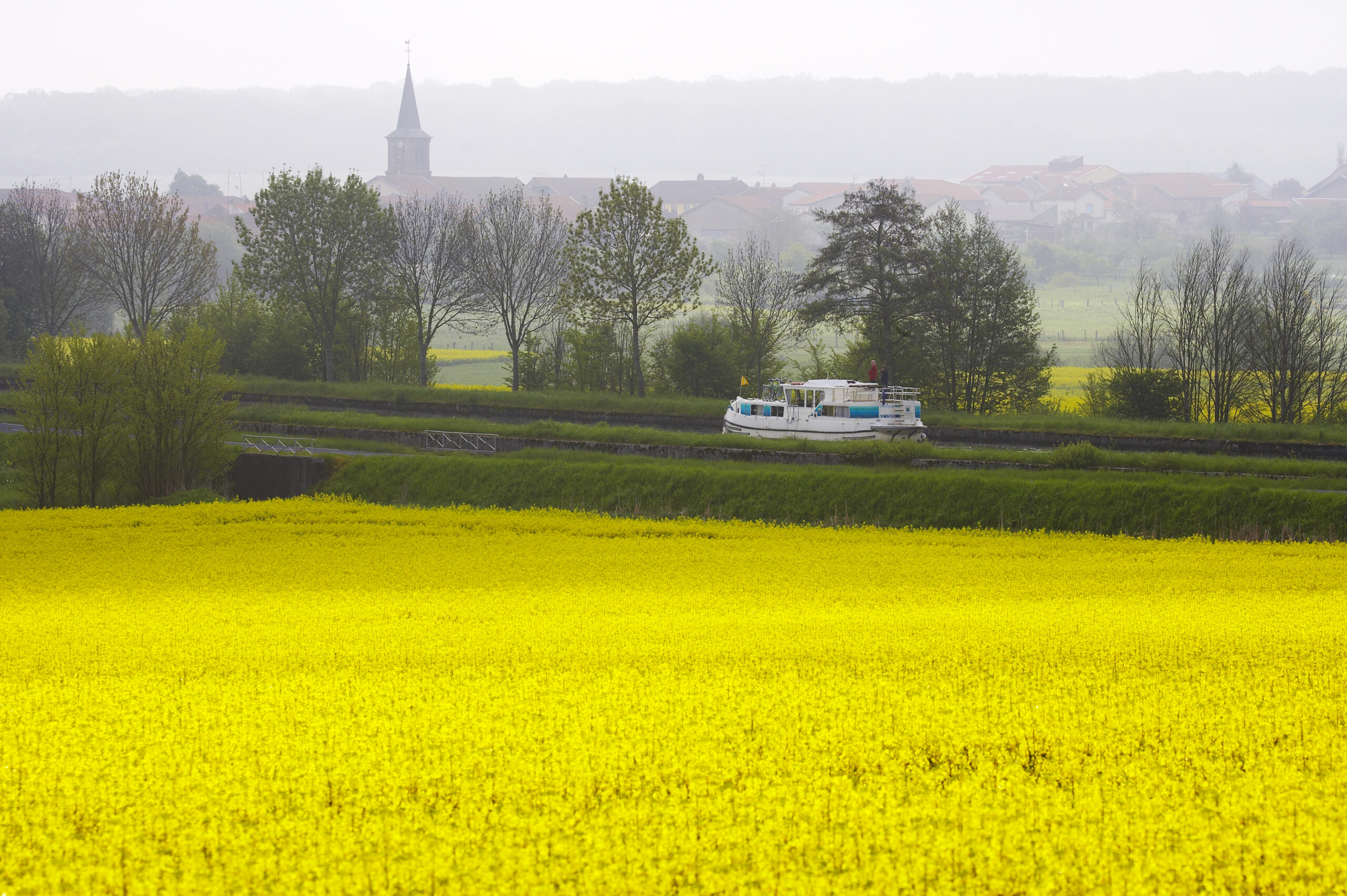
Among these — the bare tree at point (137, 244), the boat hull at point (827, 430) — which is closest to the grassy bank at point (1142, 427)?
the boat hull at point (827, 430)

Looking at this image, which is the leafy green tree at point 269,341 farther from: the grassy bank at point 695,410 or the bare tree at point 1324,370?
the bare tree at point 1324,370

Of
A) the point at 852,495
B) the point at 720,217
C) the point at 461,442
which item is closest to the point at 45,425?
the point at 461,442

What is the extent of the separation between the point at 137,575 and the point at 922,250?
40.1 metres

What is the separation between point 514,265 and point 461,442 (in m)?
21.9

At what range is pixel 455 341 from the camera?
121 metres

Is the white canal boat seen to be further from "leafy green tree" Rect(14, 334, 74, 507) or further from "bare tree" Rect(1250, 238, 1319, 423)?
"leafy green tree" Rect(14, 334, 74, 507)

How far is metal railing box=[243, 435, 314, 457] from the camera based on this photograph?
144 feet

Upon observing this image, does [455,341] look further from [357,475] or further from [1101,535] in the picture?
[1101,535]

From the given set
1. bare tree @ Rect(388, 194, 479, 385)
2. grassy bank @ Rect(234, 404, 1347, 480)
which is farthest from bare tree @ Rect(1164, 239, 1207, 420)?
bare tree @ Rect(388, 194, 479, 385)

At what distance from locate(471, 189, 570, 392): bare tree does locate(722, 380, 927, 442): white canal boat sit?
70.8ft

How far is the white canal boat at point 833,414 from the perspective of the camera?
41.8 meters

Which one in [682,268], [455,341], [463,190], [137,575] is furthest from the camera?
[463,190]

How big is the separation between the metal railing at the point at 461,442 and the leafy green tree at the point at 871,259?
709 inches

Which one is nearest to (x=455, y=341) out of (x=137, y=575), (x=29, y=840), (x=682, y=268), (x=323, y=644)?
(x=682, y=268)
